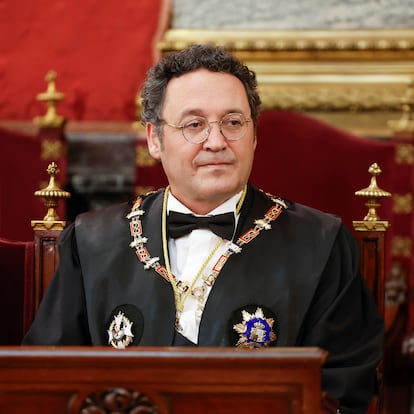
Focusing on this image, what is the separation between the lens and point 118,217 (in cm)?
294

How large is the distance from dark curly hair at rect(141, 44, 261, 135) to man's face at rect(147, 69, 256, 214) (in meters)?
0.02

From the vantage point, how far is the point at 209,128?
8.91 feet

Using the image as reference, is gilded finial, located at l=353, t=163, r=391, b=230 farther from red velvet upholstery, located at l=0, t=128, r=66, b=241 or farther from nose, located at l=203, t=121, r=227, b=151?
→ red velvet upholstery, located at l=0, t=128, r=66, b=241

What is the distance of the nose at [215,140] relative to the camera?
8.79 feet

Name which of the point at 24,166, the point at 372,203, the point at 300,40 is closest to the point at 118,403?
the point at 372,203

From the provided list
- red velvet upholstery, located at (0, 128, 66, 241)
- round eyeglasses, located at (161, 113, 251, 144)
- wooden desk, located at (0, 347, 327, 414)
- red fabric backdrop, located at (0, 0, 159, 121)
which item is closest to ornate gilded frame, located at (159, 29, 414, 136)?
red fabric backdrop, located at (0, 0, 159, 121)

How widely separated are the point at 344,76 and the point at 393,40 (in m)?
0.28

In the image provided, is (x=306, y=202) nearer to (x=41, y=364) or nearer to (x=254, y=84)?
(x=254, y=84)

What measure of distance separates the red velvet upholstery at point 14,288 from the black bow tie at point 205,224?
493 millimetres

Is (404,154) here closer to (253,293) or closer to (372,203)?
(372,203)

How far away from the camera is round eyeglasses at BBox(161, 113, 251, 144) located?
272 cm

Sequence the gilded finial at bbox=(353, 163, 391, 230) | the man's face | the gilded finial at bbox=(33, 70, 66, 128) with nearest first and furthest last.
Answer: the man's face, the gilded finial at bbox=(353, 163, 391, 230), the gilded finial at bbox=(33, 70, 66, 128)

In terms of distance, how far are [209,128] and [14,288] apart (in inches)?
31.1

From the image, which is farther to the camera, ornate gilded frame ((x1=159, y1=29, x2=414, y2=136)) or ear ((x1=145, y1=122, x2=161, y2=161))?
ornate gilded frame ((x1=159, y1=29, x2=414, y2=136))
